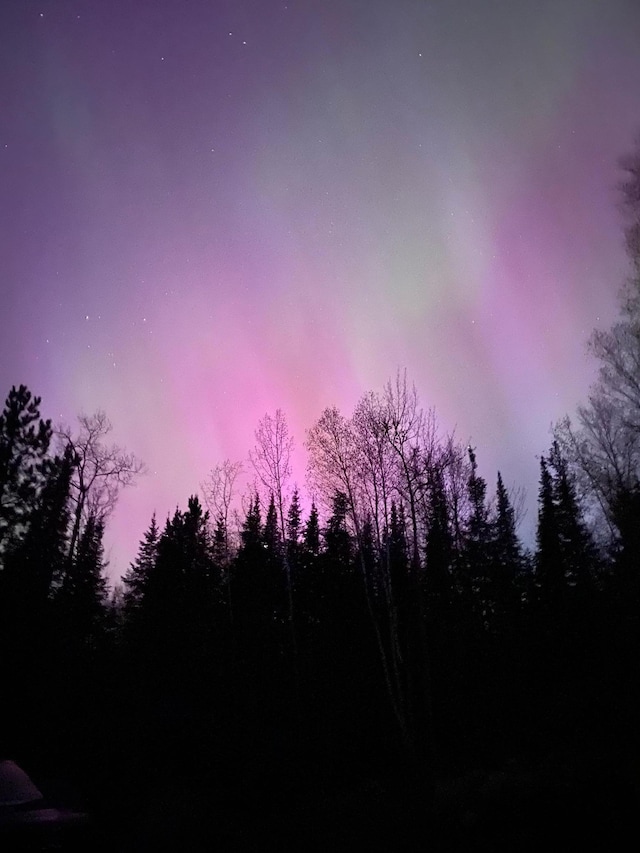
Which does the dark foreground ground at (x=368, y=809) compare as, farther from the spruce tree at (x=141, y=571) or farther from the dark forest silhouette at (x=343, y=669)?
the spruce tree at (x=141, y=571)

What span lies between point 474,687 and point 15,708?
1893 centimetres

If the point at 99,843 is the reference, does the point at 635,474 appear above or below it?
above

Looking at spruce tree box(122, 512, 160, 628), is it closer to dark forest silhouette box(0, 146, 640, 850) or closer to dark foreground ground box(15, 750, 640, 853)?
dark forest silhouette box(0, 146, 640, 850)

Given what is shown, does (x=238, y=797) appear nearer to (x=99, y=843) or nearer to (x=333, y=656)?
(x=99, y=843)

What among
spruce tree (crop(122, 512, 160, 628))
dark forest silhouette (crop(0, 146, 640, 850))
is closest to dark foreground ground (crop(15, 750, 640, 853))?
dark forest silhouette (crop(0, 146, 640, 850))

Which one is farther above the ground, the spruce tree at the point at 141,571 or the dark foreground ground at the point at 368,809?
the spruce tree at the point at 141,571

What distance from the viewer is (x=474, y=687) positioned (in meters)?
24.0

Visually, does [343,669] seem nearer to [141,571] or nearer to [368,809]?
[368,809]

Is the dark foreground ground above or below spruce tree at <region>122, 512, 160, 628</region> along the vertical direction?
below

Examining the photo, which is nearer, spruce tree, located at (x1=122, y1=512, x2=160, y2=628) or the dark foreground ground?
the dark foreground ground

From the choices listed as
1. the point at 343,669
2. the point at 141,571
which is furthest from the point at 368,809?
the point at 141,571

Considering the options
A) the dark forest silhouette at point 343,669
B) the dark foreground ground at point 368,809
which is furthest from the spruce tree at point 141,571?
the dark foreground ground at point 368,809

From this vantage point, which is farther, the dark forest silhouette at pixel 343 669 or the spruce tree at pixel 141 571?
the spruce tree at pixel 141 571

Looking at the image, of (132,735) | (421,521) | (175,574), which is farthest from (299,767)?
(175,574)
